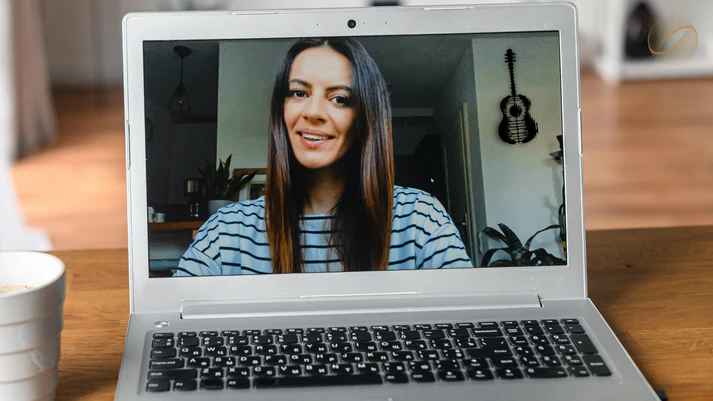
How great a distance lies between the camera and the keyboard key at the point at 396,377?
0.75 m

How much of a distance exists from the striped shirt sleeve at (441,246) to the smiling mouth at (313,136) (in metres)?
0.12

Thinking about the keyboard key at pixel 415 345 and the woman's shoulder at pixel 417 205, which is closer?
the keyboard key at pixel 415 345

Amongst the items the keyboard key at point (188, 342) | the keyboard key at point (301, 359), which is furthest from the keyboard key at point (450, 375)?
the keyboard key at point (188, 342)

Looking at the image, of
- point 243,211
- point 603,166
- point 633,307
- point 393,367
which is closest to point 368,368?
point 393,367

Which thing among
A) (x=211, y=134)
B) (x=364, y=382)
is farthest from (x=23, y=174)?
(x=364, y=382)

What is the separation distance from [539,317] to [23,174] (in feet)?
9.07

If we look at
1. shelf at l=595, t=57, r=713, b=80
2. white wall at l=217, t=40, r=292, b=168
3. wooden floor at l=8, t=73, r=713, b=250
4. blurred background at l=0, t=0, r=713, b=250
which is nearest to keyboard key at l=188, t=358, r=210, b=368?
white wall at l=217, t=40, r=292, b=168

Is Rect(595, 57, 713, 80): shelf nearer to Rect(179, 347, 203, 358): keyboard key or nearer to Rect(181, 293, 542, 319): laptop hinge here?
Rect(181, 293, 542, 319): laptop hinge

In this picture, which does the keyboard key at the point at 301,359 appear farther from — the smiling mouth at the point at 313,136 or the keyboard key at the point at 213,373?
the smiling mouth at the point at 313,136

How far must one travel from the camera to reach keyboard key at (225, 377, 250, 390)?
2.42 ft

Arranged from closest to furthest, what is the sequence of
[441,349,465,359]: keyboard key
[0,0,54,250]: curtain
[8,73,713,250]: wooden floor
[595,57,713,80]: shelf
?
[441,349,465,359]: keyboard key < [8,73,713,250]: wooden floor < [0,0,54,250]: curtain < [595,57,713,80]: shelf

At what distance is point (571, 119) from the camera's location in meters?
0.91

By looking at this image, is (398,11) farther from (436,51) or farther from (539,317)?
(539,317)

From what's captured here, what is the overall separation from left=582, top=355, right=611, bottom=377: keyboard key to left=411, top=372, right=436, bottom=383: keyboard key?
13 cm
